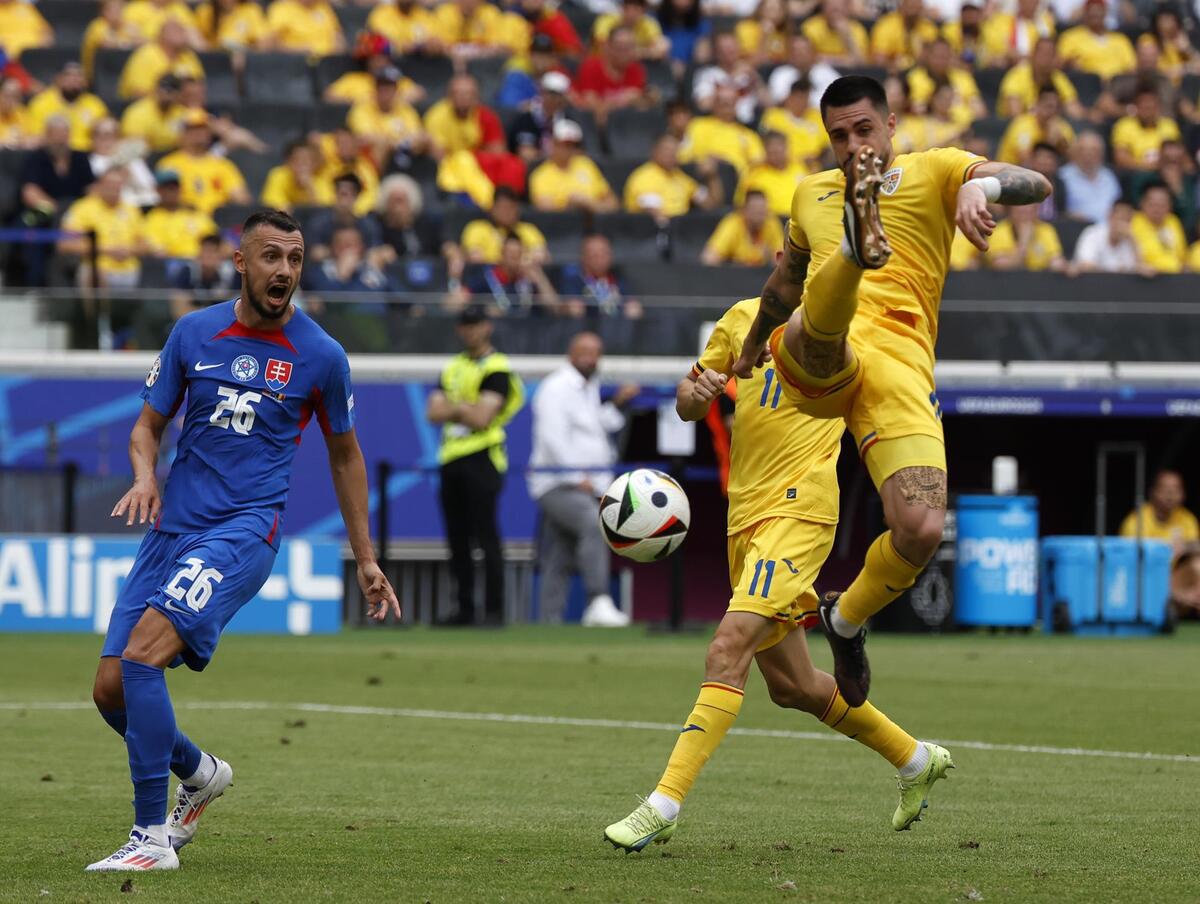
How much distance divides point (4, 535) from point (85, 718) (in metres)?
6.95

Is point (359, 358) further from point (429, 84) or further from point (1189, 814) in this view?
point (1189, 814)

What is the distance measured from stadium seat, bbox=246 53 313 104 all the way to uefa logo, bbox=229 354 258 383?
1673cm

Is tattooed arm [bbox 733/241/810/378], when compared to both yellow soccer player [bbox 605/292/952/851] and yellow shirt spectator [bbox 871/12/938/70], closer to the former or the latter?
yellow soccer player [bbox 605/292/952/851]

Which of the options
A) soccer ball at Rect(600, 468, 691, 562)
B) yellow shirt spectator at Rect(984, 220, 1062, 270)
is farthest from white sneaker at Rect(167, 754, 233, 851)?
yellow shirt spectator at Rect(984, 220, 1062, 270)

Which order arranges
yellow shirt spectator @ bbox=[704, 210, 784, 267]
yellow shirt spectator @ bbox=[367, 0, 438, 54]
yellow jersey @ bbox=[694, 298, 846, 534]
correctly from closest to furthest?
yellow jersey @ bbox=[694, 298, 846, 534] < yellow shirt spectator @ bbox=[704, 210, 784, 267] < yellow shirt spectator @ bbox=[367, 0, 438, 54]

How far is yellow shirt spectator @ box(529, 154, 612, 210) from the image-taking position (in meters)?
22.0

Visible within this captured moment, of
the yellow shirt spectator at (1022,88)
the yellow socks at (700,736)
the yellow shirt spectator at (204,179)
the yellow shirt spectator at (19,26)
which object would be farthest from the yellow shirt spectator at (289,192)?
the yellow socks at (700,736)

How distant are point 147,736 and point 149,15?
17908 mm

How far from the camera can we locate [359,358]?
19.5m

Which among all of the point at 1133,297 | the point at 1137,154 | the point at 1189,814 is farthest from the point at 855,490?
the point at 1189,814

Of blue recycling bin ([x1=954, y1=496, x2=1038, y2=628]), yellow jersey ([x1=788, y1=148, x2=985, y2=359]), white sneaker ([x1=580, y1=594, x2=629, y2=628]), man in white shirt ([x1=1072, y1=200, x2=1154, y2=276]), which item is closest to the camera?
yellow jersey ([x1=788, y1=148, x2=985, y2=359])

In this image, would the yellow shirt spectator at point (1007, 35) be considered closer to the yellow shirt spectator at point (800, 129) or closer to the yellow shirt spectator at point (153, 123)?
the yellow shirt spectator at point (800, 129)

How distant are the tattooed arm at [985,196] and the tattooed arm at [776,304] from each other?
2.49 ft

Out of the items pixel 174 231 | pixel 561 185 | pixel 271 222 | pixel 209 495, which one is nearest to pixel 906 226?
pixel 271 222
